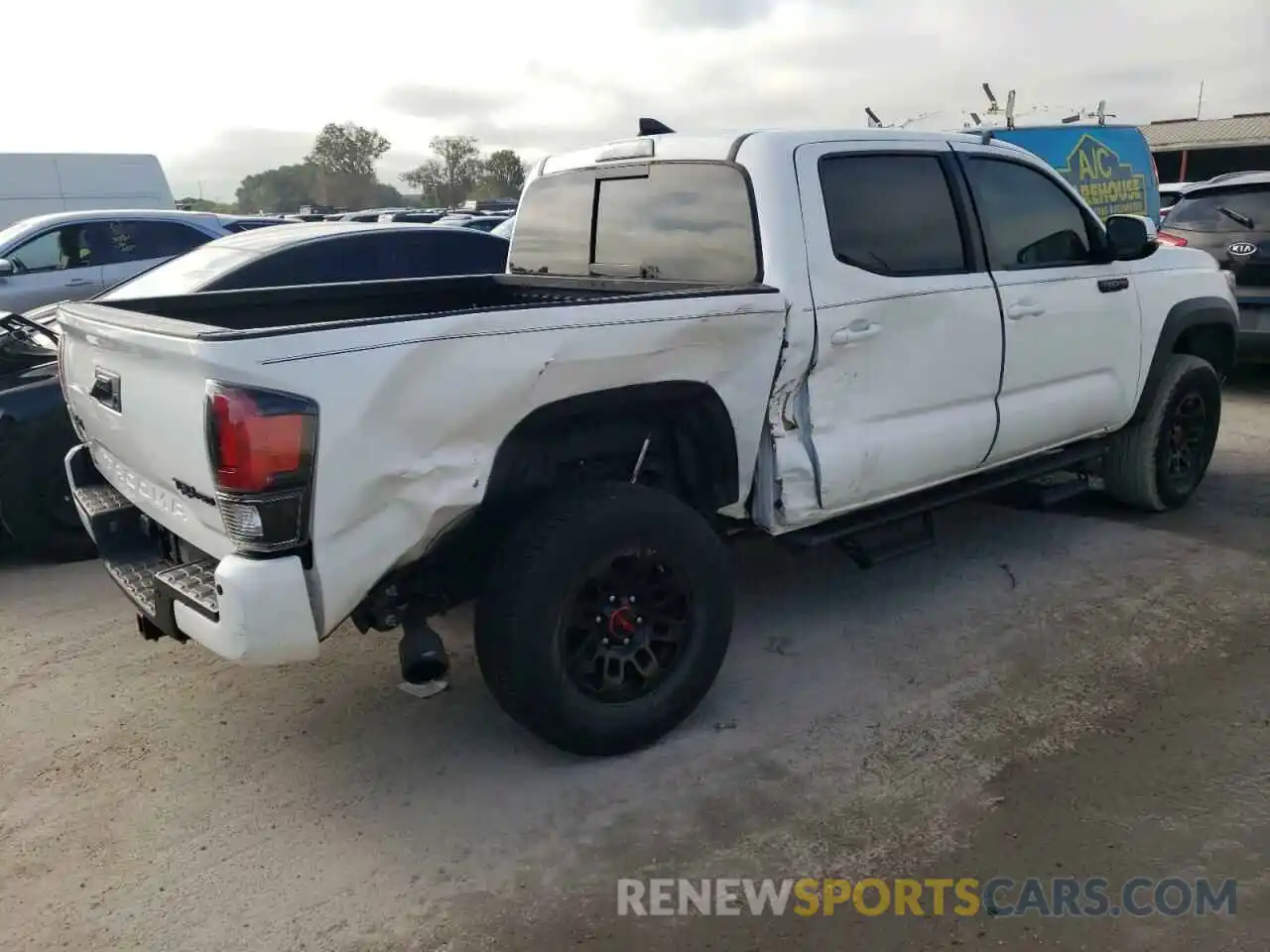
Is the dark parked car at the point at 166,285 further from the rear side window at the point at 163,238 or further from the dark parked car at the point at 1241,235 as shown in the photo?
the dark parked car at the point at 1241,235

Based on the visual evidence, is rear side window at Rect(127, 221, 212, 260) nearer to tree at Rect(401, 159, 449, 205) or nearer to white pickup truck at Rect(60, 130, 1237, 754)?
white pickup truck at Rect(60, 130, 1237, 754)

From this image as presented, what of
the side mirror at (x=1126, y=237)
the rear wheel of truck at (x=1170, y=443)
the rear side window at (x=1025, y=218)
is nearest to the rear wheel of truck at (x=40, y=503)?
the rear side window at (x=1025, y=218)

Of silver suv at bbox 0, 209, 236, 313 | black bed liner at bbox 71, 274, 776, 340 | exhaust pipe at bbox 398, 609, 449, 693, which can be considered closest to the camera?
exhaust pipe at bbox 398, 609, 449, 693

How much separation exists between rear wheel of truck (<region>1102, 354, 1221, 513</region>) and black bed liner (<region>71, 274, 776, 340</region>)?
2.87 m

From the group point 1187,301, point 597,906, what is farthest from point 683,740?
point 1187,301

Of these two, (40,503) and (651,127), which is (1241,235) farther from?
(40,503)

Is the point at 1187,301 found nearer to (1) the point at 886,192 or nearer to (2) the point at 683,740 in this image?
(1) the point at 886,192

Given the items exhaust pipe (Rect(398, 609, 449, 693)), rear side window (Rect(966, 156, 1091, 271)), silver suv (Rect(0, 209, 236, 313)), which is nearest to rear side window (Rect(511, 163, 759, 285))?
rear side window (Rect(966, 156, 1091, 271))

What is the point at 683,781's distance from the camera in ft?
10.5

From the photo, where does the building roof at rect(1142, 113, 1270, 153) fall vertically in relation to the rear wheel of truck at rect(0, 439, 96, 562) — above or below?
above

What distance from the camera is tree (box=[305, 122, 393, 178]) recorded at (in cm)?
6669

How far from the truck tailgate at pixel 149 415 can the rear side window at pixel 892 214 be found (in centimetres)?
227

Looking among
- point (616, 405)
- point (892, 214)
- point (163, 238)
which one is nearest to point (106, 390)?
Answer: point (616, 405)

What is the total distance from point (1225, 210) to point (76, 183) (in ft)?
45.6
